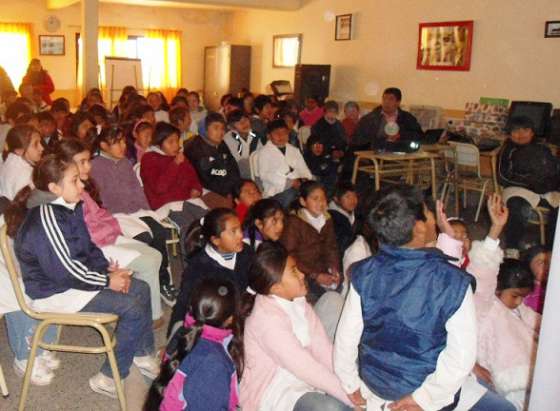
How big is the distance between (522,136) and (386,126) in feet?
6.26

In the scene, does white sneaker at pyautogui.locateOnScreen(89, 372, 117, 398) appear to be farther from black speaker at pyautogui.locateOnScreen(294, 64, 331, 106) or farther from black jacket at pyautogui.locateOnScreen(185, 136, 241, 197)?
black speaker at pyautogui.locateOnScreen(294, 64, 331, 106)

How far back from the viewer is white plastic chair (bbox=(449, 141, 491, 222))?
5547 mm

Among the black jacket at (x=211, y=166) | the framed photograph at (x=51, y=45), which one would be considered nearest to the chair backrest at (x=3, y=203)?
the black jacket at (x=211, y=166)

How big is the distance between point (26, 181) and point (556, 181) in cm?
386

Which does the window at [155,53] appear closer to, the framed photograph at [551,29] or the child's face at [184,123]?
the child's face at [184,123]

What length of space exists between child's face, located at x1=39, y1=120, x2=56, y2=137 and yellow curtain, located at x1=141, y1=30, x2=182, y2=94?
26.8 feet

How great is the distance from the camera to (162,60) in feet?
41.4

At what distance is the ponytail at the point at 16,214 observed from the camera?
2.29 m

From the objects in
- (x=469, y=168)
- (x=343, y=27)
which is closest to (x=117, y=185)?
(x=469, y=168)

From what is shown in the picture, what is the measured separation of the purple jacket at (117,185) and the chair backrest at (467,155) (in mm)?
3434

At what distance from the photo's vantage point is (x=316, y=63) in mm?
9695

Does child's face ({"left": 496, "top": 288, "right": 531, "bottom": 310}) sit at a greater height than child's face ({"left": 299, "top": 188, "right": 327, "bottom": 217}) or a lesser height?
lesser

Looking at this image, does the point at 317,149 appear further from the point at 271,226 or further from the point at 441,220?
the point at 441,220

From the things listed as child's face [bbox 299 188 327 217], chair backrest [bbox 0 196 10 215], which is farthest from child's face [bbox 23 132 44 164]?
child's face [bbox 299 188 327 217]
